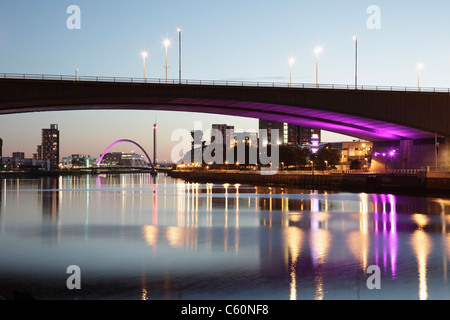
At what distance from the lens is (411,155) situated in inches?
2963

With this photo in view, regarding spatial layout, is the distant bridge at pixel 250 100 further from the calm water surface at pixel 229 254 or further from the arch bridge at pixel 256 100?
the calm water surface at pixel 229 254

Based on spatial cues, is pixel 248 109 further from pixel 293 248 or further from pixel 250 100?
pixel 293 248

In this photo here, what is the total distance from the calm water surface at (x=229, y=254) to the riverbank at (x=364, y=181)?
18.2 meters

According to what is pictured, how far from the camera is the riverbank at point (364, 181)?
59247mm

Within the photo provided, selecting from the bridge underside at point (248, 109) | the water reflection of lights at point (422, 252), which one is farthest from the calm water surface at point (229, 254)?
the bridge underside at point (248, 109)

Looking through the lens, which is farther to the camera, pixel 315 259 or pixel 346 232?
pixel 346 232

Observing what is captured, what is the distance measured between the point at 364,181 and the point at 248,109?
19.1 metres

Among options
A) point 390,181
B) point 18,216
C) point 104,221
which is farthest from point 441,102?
point 18,216

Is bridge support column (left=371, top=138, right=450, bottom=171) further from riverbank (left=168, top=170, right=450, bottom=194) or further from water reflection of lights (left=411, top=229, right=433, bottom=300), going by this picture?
water reflection of lights (left=411, top=229, right=433, bottom=300)

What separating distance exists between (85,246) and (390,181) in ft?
167

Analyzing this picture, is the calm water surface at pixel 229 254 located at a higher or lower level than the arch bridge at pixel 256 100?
lower

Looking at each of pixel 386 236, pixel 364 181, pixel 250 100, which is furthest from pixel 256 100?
pixel 386 236
